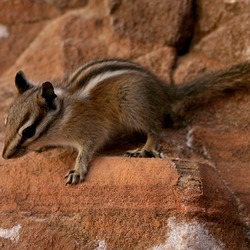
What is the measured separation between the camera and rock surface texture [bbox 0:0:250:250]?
2816 mm

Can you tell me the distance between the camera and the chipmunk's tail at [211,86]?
374 centimetres

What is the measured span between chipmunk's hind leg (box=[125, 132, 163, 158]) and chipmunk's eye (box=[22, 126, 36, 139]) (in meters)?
0.54

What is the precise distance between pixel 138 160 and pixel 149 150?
0.39 meters

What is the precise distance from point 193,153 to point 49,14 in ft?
5.74

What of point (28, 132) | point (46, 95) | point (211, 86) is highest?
point (46, 95)

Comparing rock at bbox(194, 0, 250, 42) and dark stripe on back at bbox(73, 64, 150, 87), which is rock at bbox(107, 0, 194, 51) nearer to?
rock at bbox(194, 0, 250, 42)

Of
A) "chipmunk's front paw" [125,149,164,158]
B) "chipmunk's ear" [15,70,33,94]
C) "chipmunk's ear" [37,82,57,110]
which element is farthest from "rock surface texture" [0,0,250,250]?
"chipmunk's ear" [15,70,33,94]

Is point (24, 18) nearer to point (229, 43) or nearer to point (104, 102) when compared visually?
point (104, 102)

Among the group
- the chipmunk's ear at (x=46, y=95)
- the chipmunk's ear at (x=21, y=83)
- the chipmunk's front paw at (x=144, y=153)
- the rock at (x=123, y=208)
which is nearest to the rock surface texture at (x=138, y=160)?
the rock at (x=123, y=208)

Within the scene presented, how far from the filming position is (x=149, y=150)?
136 inches

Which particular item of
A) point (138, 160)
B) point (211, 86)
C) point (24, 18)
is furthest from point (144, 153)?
point (24, 18)

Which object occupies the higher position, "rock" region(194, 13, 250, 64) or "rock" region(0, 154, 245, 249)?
"rock" region(194, 13, 250, 64)

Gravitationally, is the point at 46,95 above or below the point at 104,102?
above

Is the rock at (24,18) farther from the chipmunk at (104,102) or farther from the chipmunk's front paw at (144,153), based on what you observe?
the chipmunk's front paw at (144,153)
